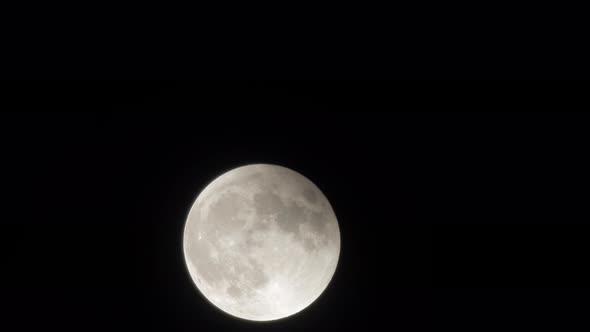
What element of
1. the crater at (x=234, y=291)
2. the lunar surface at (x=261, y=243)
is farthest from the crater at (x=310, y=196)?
the crater at (x=234, y=291)

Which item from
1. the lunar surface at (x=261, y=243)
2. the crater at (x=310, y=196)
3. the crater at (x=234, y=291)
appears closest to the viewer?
the lunar surface at (x=261, y=243)

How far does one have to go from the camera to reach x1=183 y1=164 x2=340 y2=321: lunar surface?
11.5 feet

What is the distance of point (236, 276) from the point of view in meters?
3.56

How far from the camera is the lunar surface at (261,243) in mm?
3496

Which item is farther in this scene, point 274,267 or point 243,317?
point 243,317

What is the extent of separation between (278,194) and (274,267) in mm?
721

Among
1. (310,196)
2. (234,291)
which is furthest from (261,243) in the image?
(310,196)

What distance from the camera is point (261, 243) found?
347 cm

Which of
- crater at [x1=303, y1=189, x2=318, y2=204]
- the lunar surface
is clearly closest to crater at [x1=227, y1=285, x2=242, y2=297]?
the lunar surface

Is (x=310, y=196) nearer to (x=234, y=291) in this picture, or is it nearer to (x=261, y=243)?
(x=261, y=243)

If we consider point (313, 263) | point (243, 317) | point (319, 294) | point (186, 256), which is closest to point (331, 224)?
point (313, 263)

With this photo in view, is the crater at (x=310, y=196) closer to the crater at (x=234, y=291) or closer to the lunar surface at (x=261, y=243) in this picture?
the lunar surface at (x=261, y=243)

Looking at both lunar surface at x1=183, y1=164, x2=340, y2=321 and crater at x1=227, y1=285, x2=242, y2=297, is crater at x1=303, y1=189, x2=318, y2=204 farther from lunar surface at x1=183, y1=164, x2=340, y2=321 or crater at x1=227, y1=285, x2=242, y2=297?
crater at x1=227, y1=285, x2=242, y2=297

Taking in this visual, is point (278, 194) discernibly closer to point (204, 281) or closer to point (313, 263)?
point (313, 263)
